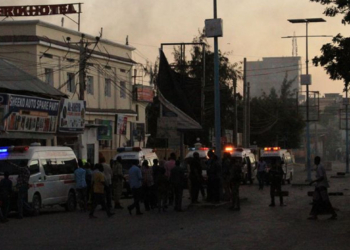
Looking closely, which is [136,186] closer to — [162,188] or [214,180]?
[162,188]

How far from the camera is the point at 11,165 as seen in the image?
27.8m

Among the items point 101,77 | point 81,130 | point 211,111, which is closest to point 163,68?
point 81,130

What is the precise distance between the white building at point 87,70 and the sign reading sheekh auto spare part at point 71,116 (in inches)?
21.4

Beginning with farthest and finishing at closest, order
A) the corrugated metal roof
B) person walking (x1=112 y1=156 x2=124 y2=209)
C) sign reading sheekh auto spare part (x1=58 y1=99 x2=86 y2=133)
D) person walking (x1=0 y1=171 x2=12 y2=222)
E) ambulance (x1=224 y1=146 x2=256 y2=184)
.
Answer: ambulance (x1=224 y1=146 x2=256 y2=184)
sign reading sheekh auto spare part (x1=58 y1=99 x2=86 y2=133)
the corrugated metal roof
person walking (x1=112 y1=156 x2=124 y2=209)
person walking (x1=0 y1=171 x2=12 y2=222)

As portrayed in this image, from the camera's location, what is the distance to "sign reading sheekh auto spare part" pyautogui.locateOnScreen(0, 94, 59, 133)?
3697 cm

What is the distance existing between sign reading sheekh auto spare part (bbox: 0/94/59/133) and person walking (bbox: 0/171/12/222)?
11521mm

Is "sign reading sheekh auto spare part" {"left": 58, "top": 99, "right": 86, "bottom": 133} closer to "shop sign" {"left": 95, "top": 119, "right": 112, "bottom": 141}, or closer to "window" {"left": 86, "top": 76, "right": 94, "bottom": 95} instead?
"shop sign" {"left": 95, "top": 119, "right": 112, "bottom": 141}

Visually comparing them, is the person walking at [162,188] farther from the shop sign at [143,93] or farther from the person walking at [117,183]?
the shop sign at [143,93]

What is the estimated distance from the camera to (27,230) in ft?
71.1

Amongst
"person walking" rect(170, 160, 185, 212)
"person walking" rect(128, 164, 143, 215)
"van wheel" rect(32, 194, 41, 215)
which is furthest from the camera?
"person walking" rect(170, 160, 185, 212)

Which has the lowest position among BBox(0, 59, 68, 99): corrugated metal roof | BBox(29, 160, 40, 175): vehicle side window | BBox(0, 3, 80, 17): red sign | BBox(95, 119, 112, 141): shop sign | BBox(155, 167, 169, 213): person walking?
BBox(155, 167, 169, 213): person walking

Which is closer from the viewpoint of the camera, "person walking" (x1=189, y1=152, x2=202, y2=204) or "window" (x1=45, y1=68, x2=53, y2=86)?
"person walking" (x1=189, y1=152, x2=202, y2=204)

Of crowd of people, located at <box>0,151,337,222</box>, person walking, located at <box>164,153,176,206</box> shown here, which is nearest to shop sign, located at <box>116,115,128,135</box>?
crowd of people, located at <box>0,151,337,222</box>

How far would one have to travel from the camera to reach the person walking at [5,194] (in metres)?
25.0
